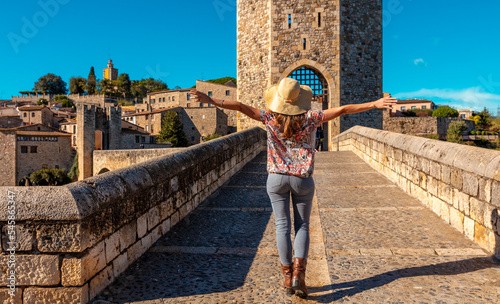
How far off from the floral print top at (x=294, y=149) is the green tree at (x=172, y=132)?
5523 cm

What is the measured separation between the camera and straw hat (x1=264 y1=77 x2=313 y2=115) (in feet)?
9.23

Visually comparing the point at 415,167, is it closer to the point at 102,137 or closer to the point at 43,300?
the point at 43,300

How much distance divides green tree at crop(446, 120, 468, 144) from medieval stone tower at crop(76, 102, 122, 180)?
41.5 m

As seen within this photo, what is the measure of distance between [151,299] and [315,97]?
55.6 ft

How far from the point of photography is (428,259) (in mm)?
3434

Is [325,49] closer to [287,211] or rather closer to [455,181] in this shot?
[455,181]

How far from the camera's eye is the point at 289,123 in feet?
9.14

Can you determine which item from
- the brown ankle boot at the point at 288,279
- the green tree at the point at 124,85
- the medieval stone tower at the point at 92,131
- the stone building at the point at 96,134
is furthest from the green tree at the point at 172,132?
the brown ankle boot at the point at 288,279

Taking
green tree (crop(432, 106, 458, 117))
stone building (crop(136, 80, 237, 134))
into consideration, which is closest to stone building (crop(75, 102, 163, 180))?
stone building (crop(136, 80, 237, 134))

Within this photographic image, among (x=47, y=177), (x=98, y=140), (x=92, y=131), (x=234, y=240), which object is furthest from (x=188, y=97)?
(x=234, y=240)

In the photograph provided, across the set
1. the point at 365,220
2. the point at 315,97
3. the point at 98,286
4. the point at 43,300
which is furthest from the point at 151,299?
the point at 315,97

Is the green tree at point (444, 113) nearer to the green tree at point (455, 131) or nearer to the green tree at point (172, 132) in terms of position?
the green tree at point (455, 131)

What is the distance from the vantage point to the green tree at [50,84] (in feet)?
355

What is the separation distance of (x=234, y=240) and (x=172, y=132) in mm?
55762
